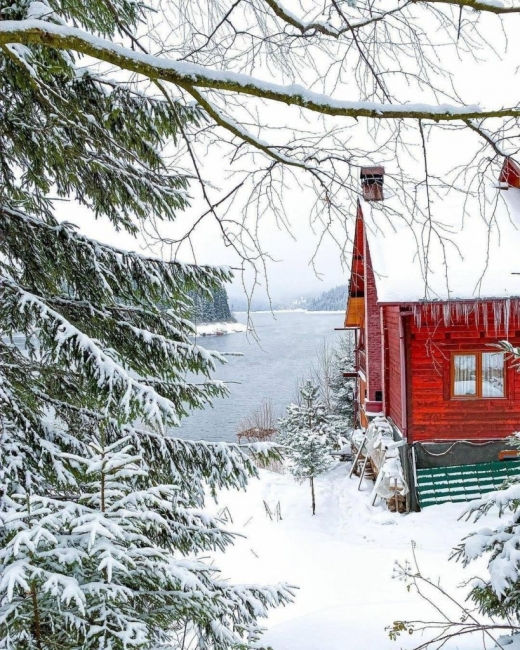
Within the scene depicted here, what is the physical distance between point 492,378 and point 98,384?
880cm

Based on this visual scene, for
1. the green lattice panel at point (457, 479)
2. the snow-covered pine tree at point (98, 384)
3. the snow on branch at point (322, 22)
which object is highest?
the snow on branch at point (322, 22)

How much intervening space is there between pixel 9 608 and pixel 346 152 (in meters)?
2.23

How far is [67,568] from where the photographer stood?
2.05m

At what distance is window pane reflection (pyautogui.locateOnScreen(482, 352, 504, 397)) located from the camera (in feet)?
31.4

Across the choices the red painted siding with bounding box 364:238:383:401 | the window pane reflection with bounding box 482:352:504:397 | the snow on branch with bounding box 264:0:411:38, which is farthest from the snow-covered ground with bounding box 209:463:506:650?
the snow on branch with bounding box 264:0:411:38

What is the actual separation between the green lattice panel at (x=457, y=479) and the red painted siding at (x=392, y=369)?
42.9 inches

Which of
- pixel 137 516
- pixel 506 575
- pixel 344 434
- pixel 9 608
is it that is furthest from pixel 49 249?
pixel 344 434

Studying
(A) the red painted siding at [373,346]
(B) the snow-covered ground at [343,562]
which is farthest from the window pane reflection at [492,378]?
(A) the red painted siding at [373,346]

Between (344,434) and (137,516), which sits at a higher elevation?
(137,516)

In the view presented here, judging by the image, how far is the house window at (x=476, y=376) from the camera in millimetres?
9547

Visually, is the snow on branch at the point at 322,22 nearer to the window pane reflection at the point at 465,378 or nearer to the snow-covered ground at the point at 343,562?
the snow-covered ground at the point at 343,562

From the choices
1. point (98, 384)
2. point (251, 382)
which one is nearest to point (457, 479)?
point (98, 384)

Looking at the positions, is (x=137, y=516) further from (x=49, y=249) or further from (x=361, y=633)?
(x=361, y=633)

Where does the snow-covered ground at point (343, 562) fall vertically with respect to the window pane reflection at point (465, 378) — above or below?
below
